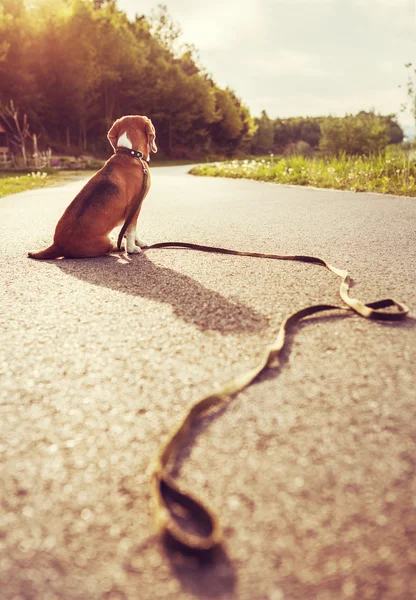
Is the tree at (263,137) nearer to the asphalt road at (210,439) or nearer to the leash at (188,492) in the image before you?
the asphalt road at (210,439)

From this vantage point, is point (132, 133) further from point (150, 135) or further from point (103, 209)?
point (103, 209)

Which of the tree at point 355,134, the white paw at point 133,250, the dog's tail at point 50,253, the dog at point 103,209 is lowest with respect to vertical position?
the white paw at point 133,250

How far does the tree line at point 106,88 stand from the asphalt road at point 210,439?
23.6 meters

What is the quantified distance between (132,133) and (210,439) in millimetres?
3795

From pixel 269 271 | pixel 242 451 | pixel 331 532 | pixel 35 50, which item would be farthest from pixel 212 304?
pixel 35 50

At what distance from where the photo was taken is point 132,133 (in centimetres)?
479

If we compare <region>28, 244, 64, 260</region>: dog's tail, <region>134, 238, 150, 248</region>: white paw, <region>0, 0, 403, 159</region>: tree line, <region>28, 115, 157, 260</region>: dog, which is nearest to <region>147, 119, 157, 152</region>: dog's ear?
<region>28, 115, 157, 260</region>: dog

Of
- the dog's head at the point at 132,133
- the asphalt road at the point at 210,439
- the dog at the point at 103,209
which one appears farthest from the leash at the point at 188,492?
the dog's head at the point at 132,133

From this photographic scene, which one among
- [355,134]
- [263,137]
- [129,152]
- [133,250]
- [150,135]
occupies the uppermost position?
[263,137]

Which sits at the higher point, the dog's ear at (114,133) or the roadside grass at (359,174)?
the dog's ear at (114,133)

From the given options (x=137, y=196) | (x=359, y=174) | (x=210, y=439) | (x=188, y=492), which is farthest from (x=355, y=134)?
(x=188, y=492)

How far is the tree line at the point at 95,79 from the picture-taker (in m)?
36.4

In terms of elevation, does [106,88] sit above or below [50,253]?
above

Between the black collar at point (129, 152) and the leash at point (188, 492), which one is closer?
the leash at point (188, 492)
